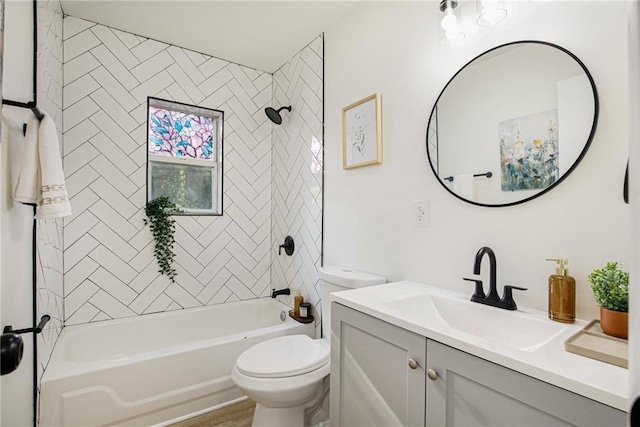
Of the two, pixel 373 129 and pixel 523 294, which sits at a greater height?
pixel 373 129

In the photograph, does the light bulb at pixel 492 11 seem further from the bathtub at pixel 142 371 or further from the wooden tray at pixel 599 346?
the bathtub at pixel 142 371

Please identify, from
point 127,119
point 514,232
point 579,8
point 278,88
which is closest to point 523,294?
point 514,232

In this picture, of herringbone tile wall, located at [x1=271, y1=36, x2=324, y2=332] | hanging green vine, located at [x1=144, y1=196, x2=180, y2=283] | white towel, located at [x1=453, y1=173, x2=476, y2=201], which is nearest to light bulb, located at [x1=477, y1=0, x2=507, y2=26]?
white towel, located at [x1=453, y1=173, x2=476, y2=201]

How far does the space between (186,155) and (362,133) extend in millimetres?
1644

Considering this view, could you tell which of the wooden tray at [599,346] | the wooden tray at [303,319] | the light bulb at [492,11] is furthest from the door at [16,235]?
the light bulb at [492,11]

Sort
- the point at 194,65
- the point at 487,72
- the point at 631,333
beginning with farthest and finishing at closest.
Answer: the point at 194,65
the point at 487,72
the point at 631,333

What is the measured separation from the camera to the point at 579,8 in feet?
3.37

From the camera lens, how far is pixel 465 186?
4.42 ft

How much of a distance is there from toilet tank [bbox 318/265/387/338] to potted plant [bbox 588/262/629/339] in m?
0.95

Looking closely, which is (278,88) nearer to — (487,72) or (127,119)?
(127,119)

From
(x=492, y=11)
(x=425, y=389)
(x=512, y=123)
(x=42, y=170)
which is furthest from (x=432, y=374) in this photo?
(x=42, y=170)

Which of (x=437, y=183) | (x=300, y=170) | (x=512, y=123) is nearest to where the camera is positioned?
(x=512, y=123)

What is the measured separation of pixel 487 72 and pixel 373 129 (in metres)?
0.65

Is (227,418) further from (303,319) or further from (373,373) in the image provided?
(373,373)
